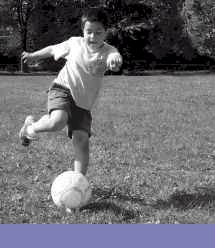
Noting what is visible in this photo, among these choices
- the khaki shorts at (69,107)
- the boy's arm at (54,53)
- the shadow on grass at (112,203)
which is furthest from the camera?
the boy's arm at (54,53)

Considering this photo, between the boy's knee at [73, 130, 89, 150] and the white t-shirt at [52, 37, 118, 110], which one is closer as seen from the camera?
the white t-shirt at [52, 37, 118, 110]

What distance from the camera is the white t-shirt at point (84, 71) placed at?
5.30 metres

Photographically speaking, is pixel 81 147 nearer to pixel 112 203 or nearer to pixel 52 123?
pixel 52 123

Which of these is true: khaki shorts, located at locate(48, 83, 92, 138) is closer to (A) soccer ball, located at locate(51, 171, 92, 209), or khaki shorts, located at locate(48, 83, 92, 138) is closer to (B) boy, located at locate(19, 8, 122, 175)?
(B) boy, located at locate(19, 8, 122, 175)

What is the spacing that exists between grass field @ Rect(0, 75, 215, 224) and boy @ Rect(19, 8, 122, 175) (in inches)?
32.0

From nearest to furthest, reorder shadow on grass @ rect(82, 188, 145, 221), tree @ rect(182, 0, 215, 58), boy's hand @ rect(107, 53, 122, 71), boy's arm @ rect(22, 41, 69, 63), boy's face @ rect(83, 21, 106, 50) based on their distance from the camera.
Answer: boy's hand @ rect(107, 53, 122, 71), shadow on grass @ rect(82, 188, 145, 221), boy's face @ rect(83, 21, 106, 50), boy's arm @ rect(22, 41, 69, 63), tree @ rect(182, 0, 215, 58)

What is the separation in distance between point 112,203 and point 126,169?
5.21 ft

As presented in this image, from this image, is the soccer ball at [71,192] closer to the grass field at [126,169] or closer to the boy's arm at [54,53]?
the grass field at [126,169]

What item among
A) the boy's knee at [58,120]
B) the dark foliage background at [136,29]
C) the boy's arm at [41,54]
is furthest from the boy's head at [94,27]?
the dark foliage background at [136,29]

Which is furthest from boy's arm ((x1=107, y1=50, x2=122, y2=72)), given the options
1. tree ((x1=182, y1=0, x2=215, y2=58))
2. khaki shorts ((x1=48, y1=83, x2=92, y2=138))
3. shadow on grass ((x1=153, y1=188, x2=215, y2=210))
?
tree ((x1=182, y1=0, x2=215, y2=58))

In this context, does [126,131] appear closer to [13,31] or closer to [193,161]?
[193,161]

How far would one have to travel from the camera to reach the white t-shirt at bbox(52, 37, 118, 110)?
530 centimetres

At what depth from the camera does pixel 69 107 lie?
5.43 metres

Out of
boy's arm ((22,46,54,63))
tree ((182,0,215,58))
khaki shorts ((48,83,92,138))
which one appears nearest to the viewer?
khaki shorts ((48,83,92,138))
